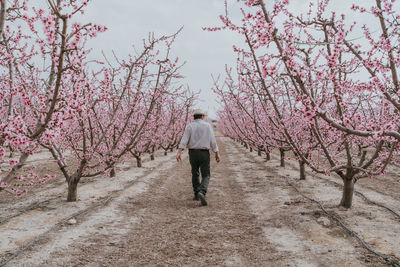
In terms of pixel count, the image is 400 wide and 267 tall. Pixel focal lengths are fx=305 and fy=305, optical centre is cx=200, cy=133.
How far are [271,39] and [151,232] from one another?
3.48 m

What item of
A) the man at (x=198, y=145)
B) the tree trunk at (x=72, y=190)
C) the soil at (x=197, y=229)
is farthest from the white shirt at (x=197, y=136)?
the tree trunk at (x=72, y=190)

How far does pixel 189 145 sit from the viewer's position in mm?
6863

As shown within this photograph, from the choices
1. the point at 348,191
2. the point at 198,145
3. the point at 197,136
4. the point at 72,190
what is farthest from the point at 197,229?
the point at 72,190

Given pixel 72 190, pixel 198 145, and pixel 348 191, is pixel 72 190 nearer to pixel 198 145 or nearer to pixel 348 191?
pixel 198 145

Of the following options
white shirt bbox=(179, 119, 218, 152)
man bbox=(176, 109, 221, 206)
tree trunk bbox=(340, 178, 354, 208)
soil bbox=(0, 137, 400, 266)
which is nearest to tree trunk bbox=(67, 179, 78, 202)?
soil bbox=(0, 137, 400, 266)

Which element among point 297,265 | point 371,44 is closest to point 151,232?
point 297,265

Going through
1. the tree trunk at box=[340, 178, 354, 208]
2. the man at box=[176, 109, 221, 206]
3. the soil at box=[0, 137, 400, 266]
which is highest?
the man at box=[176, 109, 221, 206]

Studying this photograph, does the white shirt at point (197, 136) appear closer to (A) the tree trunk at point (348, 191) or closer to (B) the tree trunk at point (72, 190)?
(B) the tree trunk at point (72, 190)

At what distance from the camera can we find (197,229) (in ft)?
16.6

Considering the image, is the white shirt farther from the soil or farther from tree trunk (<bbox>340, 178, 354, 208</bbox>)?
tree trunk (<bbox>340, 178, 354, 208</bbox>)

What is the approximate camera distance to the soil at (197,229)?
3.86 metres

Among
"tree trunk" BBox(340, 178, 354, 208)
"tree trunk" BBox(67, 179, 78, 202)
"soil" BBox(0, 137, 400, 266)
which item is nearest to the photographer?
"soil" BBox(0, 137, 400, 266)

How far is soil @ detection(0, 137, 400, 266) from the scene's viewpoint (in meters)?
3.86

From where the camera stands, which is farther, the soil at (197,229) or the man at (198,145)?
the man at (198,145)
